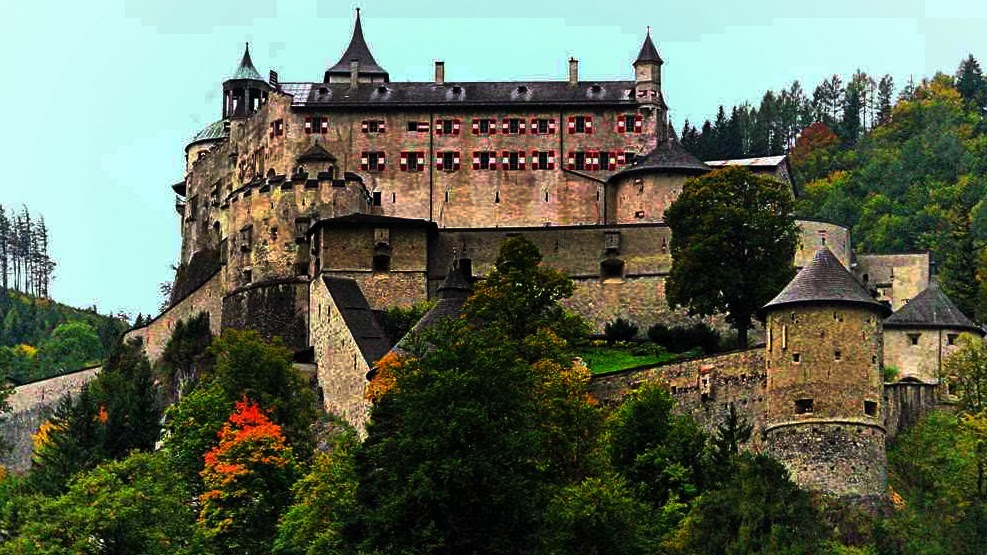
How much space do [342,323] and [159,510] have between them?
55.4ft

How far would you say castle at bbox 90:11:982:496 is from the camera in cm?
6750

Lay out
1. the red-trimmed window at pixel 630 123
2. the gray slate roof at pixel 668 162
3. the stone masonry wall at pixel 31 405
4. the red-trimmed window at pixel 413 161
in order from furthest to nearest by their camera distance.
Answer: the stone masonry wall at pixel 31 405 → the red-trimmed window at pixel 630 123 → the red-trimmed window at pixel 413 161 → the gray slate roof at pixel 668 162

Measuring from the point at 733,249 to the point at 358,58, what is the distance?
102ft

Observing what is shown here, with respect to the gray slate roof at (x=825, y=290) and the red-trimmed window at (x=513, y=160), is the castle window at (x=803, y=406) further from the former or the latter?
the red-trimmed window at (x=513, y=160)

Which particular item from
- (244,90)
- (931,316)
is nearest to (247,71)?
(244,90)

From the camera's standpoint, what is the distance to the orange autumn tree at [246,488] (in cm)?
6869

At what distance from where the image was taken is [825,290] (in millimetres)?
67750

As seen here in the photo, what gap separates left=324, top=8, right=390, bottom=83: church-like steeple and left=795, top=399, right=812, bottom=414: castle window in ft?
143

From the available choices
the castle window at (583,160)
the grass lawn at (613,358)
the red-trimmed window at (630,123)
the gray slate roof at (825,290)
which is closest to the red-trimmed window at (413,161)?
the castle window at (583,160)

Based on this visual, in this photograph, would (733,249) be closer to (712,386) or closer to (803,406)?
(712,386)

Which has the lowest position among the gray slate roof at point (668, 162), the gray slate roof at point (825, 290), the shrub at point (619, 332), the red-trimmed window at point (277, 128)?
the shrub at point (619, 332)

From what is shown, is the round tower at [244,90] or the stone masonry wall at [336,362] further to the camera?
the round tower at [244,90]

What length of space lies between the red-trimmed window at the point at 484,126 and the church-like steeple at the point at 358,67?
7237 mm

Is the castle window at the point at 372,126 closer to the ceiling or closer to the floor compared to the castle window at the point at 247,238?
closer to the ceiling
